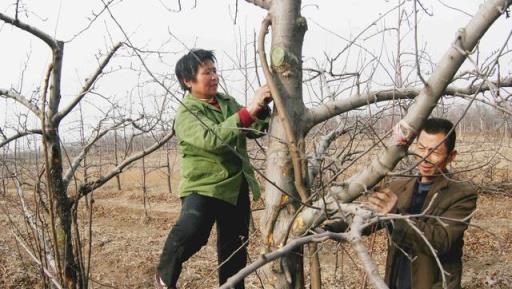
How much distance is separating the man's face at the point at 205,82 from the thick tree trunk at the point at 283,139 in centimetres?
74

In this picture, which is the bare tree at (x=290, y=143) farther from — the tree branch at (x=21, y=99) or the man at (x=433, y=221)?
the tree branch at (x=21, y=99)

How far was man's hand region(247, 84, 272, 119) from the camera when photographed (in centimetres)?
159

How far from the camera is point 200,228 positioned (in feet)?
7.09

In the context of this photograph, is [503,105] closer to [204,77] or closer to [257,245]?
[204,77]

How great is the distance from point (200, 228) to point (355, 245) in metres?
1.30

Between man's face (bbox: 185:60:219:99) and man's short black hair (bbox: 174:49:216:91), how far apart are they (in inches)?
1.0

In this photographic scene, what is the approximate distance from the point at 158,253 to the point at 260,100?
7.71m

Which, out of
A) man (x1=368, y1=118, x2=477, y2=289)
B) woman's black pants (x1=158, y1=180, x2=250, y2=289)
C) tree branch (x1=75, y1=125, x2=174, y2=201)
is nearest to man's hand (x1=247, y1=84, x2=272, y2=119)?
man (x1=368, y1=118, x2=477, y2=289)

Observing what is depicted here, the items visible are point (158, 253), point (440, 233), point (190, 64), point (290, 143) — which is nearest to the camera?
point (290, 143)

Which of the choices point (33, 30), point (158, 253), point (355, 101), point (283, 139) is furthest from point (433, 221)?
point (158, 253)

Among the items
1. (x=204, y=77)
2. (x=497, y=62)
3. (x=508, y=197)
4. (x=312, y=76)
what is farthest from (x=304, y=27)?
(x=508, y=197)

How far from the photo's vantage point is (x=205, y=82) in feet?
7.35

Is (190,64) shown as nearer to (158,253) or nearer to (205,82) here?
(205,82)

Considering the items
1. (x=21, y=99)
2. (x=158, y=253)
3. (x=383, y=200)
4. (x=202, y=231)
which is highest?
(x=21, y=99)
